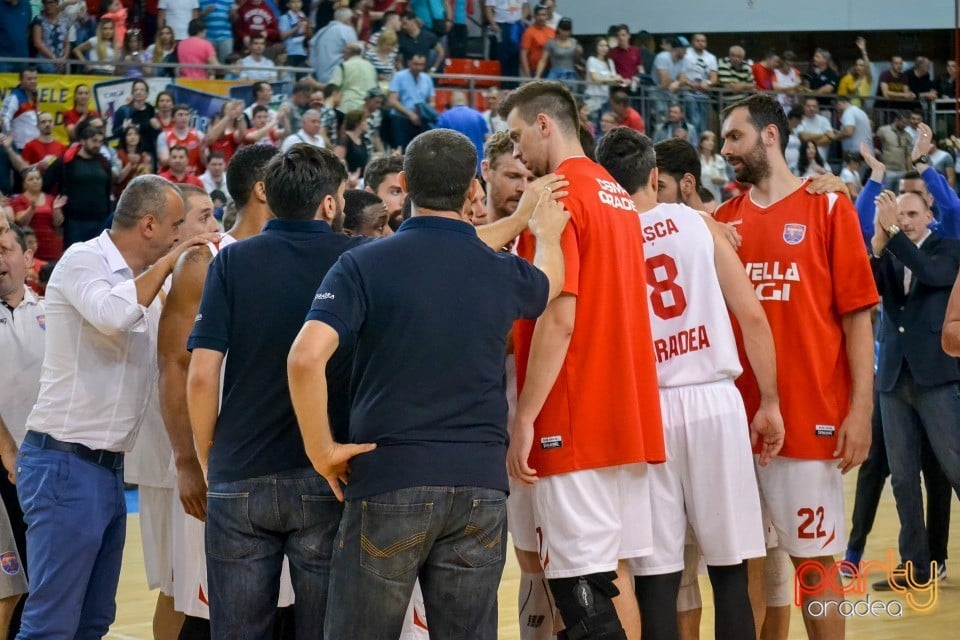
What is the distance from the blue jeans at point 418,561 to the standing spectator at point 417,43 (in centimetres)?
1397

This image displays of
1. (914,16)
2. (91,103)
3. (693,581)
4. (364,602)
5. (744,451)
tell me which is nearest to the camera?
(364,602)

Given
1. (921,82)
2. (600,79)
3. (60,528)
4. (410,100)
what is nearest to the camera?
(60,528)

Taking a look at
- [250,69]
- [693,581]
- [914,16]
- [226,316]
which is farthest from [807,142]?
[226,316]

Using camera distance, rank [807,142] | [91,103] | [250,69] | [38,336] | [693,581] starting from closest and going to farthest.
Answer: [693,581] → [38,336] → [91,103] → [250,69] → [807,142]

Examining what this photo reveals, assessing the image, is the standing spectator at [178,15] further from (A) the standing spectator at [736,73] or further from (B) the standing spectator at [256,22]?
(A) the standing spectator at [736,73]

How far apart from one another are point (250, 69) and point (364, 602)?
12.0 metres

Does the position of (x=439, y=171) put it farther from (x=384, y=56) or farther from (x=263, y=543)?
(x=384, y=56)

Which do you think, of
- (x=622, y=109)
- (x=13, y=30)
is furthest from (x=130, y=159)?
(x=622, y=109)

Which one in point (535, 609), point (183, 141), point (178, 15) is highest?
point (178, 15)

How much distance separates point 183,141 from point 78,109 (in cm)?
116

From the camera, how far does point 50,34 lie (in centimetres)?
1452

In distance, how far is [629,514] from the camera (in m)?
4.55

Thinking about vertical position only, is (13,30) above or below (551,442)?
above

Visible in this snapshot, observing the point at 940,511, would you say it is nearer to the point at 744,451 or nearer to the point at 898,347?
the point at 898,347
